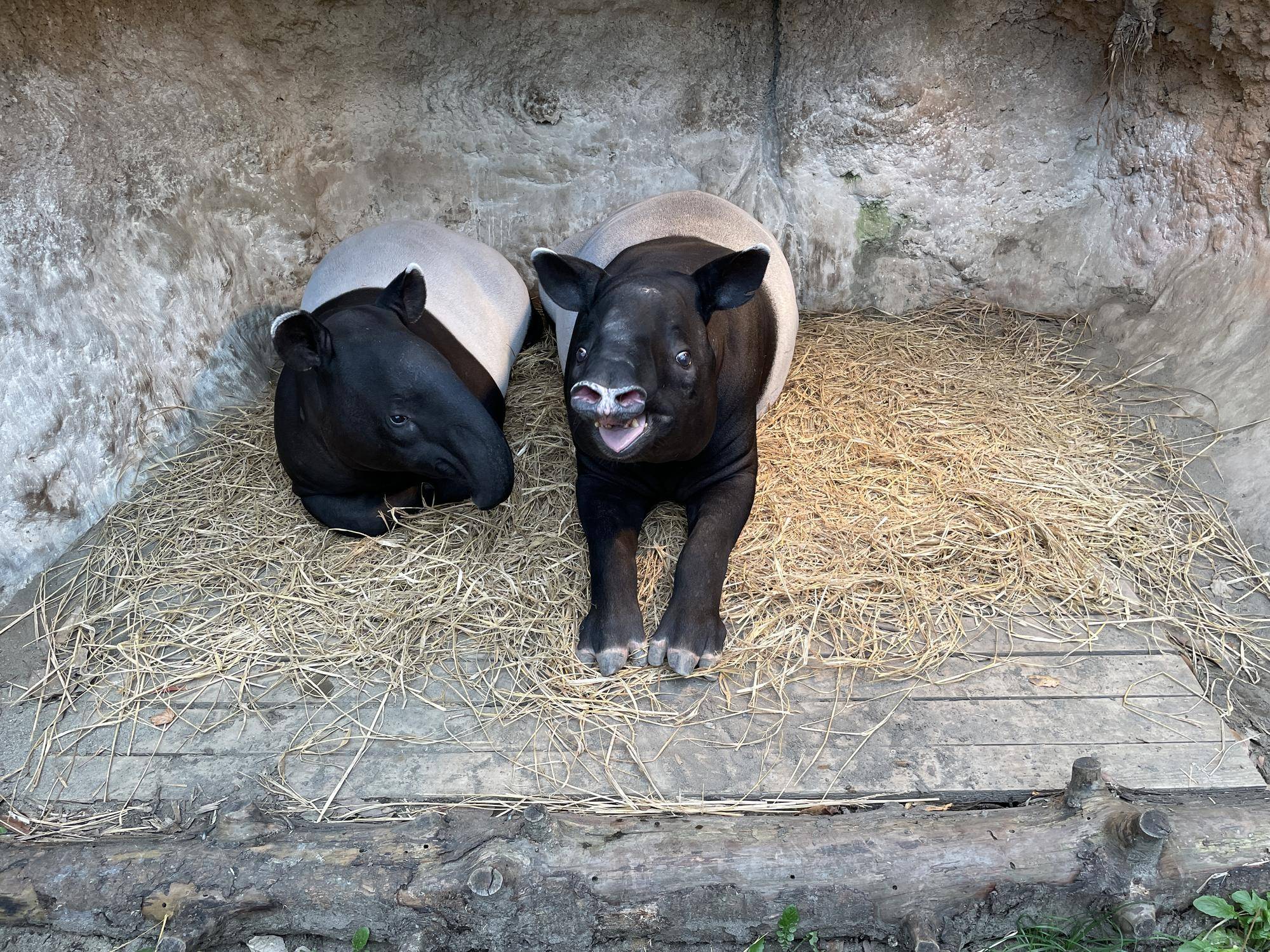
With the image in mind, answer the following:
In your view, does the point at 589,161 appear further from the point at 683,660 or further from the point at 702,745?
the point at 702,745

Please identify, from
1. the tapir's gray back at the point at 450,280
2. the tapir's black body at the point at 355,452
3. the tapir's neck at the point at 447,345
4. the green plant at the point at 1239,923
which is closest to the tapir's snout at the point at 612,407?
the tapir's black body at the point at 355,452

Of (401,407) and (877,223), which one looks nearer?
(401,407)

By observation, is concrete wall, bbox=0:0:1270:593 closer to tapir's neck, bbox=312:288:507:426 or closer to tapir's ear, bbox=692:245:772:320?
tapir's neck, bbox=312:288:507:426

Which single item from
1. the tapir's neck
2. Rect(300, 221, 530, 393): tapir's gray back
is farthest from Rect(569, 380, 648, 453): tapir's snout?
Rect(300, 221, 530, 393): tapir's gray back

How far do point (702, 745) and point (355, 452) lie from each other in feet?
5.92

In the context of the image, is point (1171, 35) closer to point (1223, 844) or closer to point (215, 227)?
point (1223, 844)

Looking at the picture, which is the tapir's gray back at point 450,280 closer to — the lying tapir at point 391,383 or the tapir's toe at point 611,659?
the lying tapir at point 391,383

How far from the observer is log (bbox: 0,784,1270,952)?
2.54m

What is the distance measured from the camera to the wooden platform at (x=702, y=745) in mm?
3023

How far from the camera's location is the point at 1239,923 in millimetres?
2604

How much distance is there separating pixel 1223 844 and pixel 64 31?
526cm

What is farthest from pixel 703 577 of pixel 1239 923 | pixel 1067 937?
pixel 1239 923

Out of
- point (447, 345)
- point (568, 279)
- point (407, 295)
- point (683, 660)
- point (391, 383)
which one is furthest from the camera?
point (447, 345)

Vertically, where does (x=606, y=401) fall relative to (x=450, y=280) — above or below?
above
